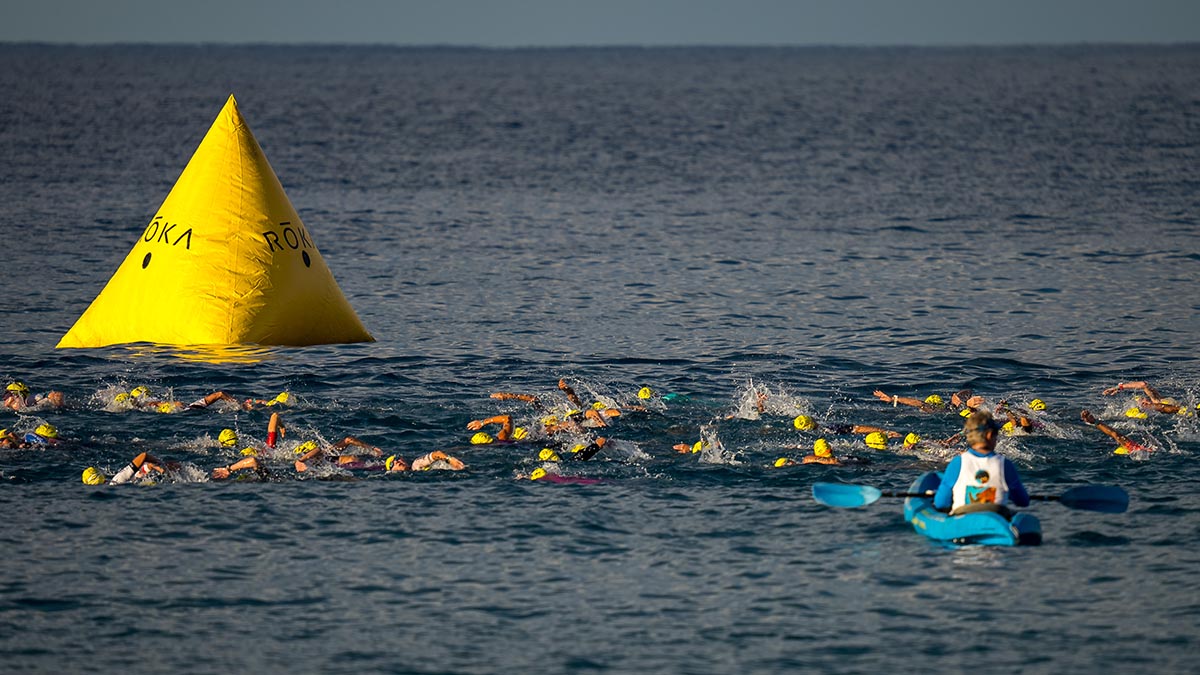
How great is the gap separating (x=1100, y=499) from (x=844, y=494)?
287 cm

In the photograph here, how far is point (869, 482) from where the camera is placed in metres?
19.2

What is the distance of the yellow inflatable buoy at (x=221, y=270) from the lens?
25.6 metres

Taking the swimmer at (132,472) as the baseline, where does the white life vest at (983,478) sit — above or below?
above

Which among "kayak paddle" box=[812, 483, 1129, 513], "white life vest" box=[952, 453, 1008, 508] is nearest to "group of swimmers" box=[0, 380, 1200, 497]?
"kayak paddle" box=[812, 483, 1129, 513]

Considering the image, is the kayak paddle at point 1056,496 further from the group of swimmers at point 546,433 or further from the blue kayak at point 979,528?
the group of swimmers at point 546,433

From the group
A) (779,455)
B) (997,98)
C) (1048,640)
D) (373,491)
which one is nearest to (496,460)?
(373,491)

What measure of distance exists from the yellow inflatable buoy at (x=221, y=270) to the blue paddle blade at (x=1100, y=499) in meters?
13.8

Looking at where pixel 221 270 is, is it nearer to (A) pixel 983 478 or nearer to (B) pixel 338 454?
(B) pixel 338 454

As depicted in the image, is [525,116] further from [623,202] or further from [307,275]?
[307,275]

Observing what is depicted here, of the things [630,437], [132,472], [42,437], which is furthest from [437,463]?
[42,437]

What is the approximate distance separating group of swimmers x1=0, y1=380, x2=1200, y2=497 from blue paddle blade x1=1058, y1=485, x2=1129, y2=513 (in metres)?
1.76

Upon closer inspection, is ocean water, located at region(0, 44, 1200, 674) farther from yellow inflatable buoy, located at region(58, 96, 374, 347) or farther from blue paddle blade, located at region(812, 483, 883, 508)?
yellow inflatable buoy, located at region(58, 96, 374, 347)

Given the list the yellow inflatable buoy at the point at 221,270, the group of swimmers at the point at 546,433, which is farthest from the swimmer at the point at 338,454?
the yellow inflatable buoy at the point at 221,270

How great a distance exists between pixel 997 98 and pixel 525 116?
44717 millimetres
